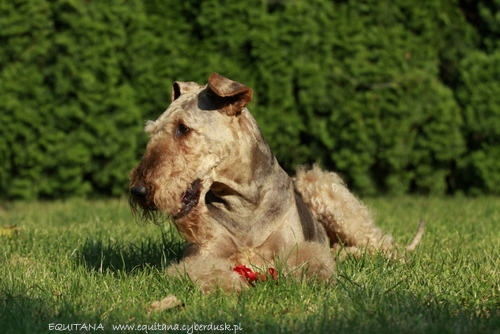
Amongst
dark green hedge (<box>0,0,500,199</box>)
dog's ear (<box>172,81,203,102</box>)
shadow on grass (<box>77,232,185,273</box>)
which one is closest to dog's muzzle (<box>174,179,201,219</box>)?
shadow on grass (<box>77,232,185,273</box>)

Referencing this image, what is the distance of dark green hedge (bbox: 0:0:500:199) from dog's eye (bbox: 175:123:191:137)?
485 cm

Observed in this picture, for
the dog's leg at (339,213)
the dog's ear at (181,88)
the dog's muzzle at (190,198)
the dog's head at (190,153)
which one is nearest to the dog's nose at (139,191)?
the dog's head at (190,153)

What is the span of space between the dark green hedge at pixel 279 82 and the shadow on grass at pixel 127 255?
3572 mm

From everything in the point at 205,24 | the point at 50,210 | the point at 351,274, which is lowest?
the point at 50,210

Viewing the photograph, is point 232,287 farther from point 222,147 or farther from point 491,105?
point 491,105

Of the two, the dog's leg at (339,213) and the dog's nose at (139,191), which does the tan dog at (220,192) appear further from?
the dog's leg at (339,213)

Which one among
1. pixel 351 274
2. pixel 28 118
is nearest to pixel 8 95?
pixel 28 118

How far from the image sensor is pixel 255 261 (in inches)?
140

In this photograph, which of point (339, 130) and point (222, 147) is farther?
point (339, 130)

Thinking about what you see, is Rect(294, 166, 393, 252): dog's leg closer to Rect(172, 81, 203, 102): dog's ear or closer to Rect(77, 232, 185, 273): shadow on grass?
Rect(77, 232, 185, 273): shadow on grass

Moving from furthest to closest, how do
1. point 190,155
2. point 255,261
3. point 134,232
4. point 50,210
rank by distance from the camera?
point 50,210 < point 134,232 < point 255,261 < point 190,155

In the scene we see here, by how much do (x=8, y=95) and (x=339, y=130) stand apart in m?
4.27

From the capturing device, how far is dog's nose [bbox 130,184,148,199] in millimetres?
3123

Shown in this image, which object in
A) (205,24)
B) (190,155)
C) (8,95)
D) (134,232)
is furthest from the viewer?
(205,24)
